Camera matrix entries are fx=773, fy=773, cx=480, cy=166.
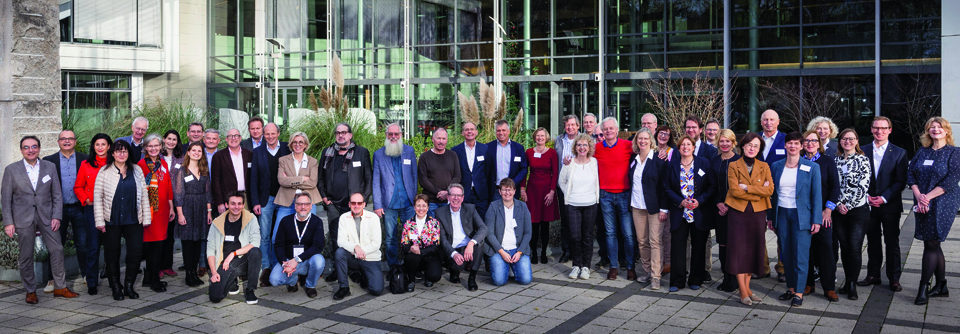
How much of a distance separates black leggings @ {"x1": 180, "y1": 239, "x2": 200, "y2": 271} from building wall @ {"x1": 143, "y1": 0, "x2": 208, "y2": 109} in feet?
76.0

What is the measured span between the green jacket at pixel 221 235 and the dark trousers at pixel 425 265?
1.48 meters

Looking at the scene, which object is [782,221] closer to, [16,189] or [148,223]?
[148,223]

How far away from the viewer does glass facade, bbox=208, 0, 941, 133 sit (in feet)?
63.0

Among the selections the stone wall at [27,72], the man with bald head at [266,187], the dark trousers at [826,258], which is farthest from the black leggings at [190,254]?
the dark trousers at [826,258]

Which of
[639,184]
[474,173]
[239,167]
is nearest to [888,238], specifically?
[639,184]

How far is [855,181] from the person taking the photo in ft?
23.4

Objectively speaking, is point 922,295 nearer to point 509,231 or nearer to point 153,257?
point 509,231

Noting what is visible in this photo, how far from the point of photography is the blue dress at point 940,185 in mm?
6957

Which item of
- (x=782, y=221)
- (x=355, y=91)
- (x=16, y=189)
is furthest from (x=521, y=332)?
(x=355, y=91)

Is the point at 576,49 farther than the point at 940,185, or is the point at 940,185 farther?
the point at 576,49

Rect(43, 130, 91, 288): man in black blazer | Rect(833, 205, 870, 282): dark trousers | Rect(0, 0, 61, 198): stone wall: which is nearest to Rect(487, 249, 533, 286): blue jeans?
Rect(833, 205, 870, 282): dark trousers

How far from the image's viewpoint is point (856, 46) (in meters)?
19.3

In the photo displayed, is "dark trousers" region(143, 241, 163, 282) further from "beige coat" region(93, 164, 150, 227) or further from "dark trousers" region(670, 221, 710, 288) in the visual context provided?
"dark trousers" region(670, 221, 710, 288)

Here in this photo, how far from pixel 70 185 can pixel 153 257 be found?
1040mm
